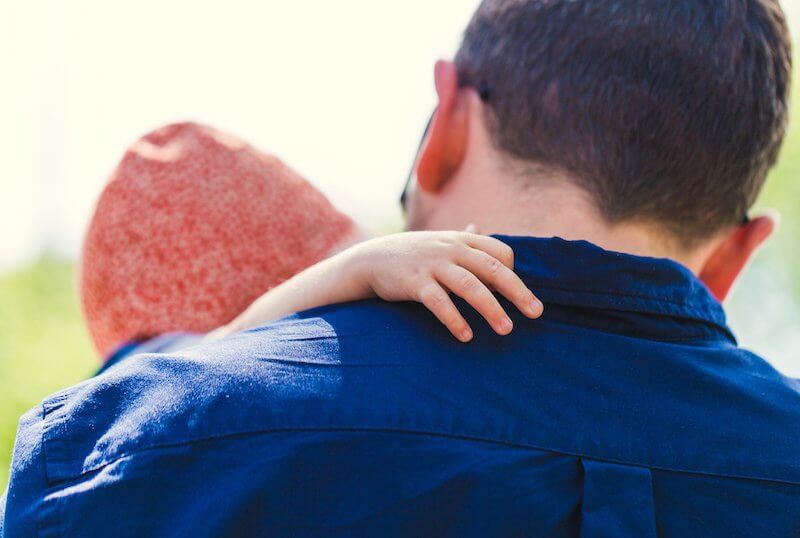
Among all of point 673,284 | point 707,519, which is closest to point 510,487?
point 707,519

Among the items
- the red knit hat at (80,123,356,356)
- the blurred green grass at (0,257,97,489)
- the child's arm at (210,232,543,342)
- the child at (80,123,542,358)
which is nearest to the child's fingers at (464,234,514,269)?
the child's arm at (210,232,543,342)

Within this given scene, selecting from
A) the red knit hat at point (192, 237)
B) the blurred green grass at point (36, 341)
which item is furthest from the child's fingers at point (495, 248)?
the blurred green grass at point (36, 341)

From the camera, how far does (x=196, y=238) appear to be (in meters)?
1.55

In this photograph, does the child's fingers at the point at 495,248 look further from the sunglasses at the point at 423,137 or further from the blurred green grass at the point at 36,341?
the blurred green grass at the point at 36,341

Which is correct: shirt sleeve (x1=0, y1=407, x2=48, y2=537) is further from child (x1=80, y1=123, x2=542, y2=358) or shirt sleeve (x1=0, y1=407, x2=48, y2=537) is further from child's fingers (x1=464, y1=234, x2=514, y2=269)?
child's fingers (x1=464, y1=234, x2=514, y2=269)

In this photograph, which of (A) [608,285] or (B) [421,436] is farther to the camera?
(A) [608,285]

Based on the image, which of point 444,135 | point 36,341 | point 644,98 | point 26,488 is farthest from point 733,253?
point 36,341

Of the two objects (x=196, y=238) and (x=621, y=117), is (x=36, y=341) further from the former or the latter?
(x=621, y=117)

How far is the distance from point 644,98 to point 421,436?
1.95 ft

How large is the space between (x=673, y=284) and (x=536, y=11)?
48cm

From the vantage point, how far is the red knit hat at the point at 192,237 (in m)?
1.55

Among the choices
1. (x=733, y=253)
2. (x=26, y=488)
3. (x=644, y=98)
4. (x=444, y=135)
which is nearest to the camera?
(x=26, y=488)

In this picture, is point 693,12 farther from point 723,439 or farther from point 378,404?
point 378,404

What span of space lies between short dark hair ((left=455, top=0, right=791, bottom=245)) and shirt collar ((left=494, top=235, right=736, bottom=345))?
0.14 m
